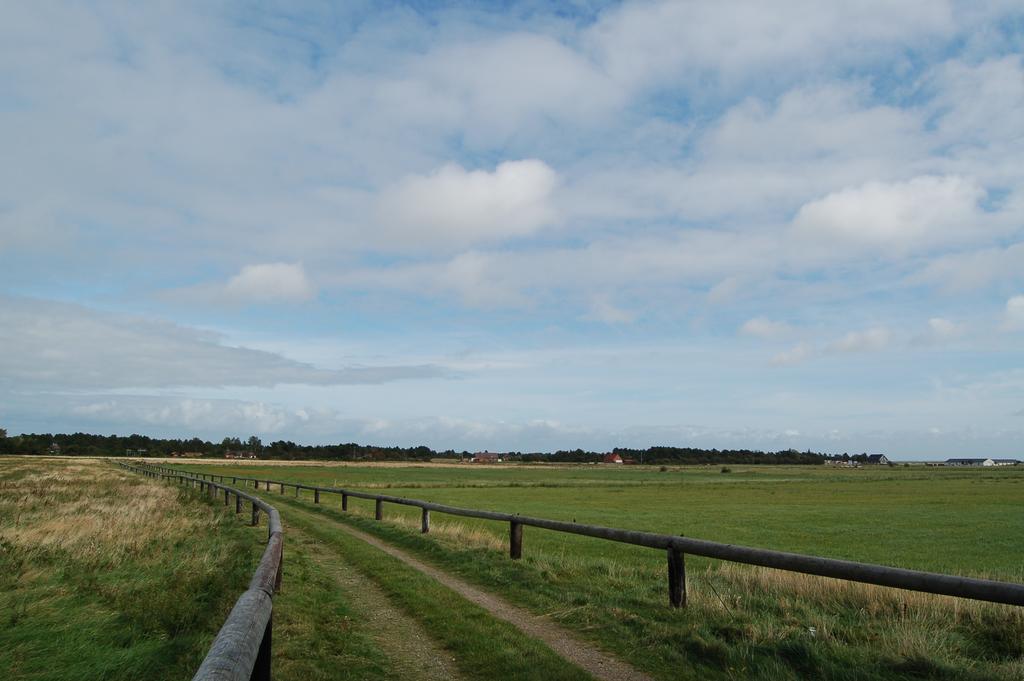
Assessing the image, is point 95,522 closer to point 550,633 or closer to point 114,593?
point 114,593

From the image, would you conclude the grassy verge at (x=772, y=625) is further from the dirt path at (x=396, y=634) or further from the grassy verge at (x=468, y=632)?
the dirt path at (x=396, y=634)

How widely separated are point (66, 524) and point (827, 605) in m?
18.1

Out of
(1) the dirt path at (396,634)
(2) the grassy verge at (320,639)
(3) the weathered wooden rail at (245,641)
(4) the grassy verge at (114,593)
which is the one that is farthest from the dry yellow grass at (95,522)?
(3) the weathered wooden rail at (245,641)

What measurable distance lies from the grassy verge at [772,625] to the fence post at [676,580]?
0.56 feet

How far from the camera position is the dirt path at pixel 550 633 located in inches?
255

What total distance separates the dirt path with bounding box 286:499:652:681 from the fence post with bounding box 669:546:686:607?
168cm

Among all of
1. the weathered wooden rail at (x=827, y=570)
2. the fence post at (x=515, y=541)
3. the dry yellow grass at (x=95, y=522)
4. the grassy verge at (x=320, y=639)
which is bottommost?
the dry yellow grass at (x=95, y=522)

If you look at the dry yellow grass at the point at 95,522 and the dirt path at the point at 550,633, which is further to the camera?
the dry yellow grass at the point at 95,522

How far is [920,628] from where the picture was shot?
7320mm

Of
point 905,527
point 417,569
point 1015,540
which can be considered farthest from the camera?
point 905,527

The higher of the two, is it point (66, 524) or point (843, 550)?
point (66, 524)

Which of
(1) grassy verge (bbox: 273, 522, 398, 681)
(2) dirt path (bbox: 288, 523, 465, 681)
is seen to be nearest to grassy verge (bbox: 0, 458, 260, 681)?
(1) grassy verge (bbox: 273, 522, 398, 681)

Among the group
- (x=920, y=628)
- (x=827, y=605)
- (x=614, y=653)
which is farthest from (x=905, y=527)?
(x=614, y=653)

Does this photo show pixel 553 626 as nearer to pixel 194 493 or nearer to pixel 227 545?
pixel 227 545
